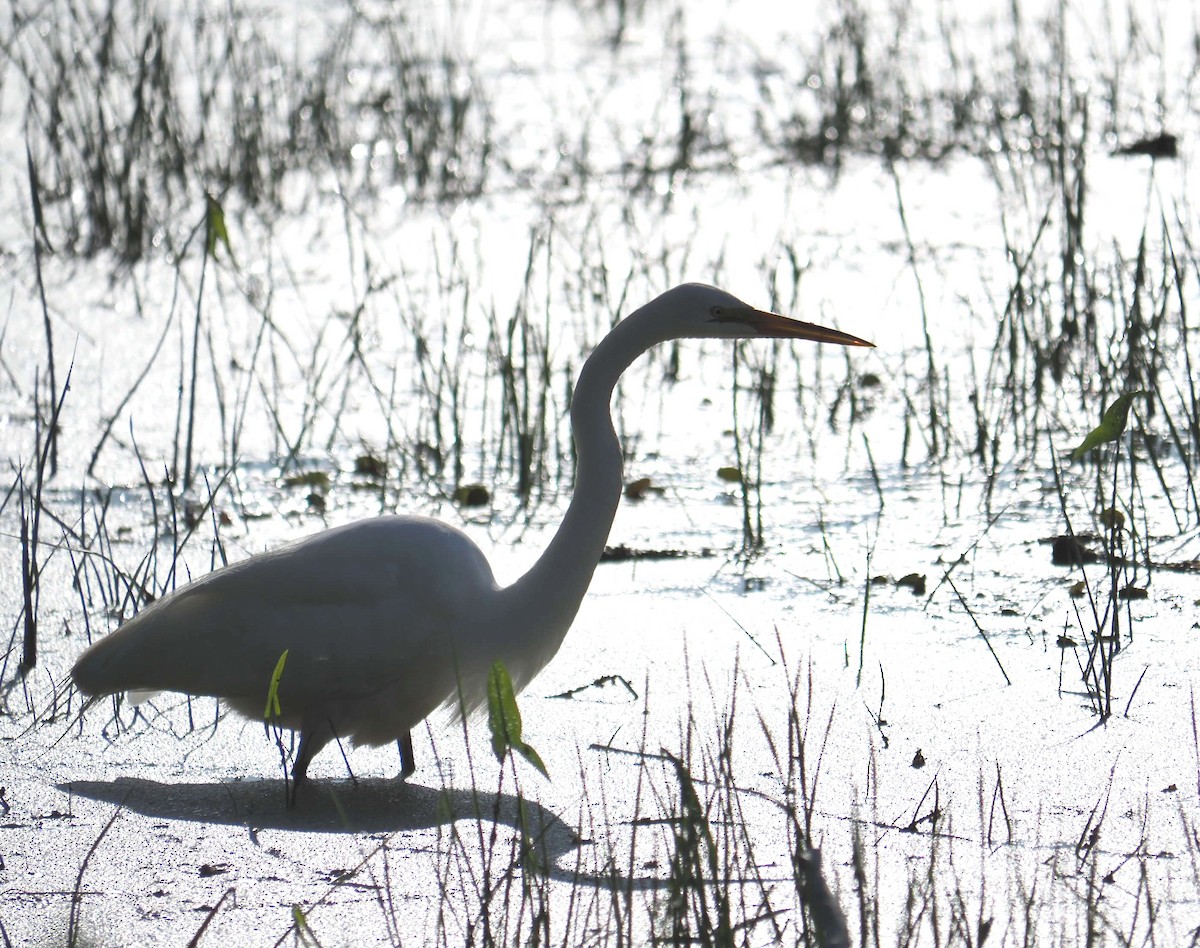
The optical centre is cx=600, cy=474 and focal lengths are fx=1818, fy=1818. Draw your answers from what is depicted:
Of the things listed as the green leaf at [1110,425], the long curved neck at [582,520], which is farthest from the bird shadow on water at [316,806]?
the green leaf at [1110,425]

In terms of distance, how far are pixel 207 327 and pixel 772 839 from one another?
294cm

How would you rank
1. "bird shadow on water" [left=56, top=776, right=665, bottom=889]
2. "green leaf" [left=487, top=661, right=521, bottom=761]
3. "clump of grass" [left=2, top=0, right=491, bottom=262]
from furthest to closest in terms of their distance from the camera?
"clump of grass" [left=2, top=0, right=491, bottom=262] < "bird shadow on water" [left=56, top=776, right=665, bottom=889] < "green leaf" [left=487, top=661, right=521, bottom=761]

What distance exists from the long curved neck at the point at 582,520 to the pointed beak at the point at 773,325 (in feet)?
0.35

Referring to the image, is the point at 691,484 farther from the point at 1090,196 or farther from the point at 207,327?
the point at 1090,196

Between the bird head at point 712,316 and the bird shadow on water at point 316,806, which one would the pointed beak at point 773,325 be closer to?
the bird head at point 712,316

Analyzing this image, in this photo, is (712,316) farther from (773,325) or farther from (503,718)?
(503,718)

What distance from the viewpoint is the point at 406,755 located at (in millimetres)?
2293

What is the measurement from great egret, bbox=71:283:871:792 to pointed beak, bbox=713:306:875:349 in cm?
3

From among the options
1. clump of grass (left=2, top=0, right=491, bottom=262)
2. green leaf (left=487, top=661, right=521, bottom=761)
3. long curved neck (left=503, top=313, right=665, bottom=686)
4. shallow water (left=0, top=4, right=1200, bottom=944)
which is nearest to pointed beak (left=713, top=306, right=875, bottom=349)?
long curved neck (left=503, top=313, right=665, bottom=686)

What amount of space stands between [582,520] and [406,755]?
1.23 feet

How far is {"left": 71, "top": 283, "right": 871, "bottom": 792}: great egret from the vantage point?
2195 mm

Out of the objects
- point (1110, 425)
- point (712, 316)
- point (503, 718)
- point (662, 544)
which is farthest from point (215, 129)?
point (503, 718)

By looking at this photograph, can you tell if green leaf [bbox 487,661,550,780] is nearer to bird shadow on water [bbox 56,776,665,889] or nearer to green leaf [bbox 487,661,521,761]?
green leaf [bbox 487,661,521,761]

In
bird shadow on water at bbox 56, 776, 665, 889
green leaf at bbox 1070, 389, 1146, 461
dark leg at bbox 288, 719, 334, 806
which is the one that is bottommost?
bird shadow on water at bbox 56, 776, 665, 889
